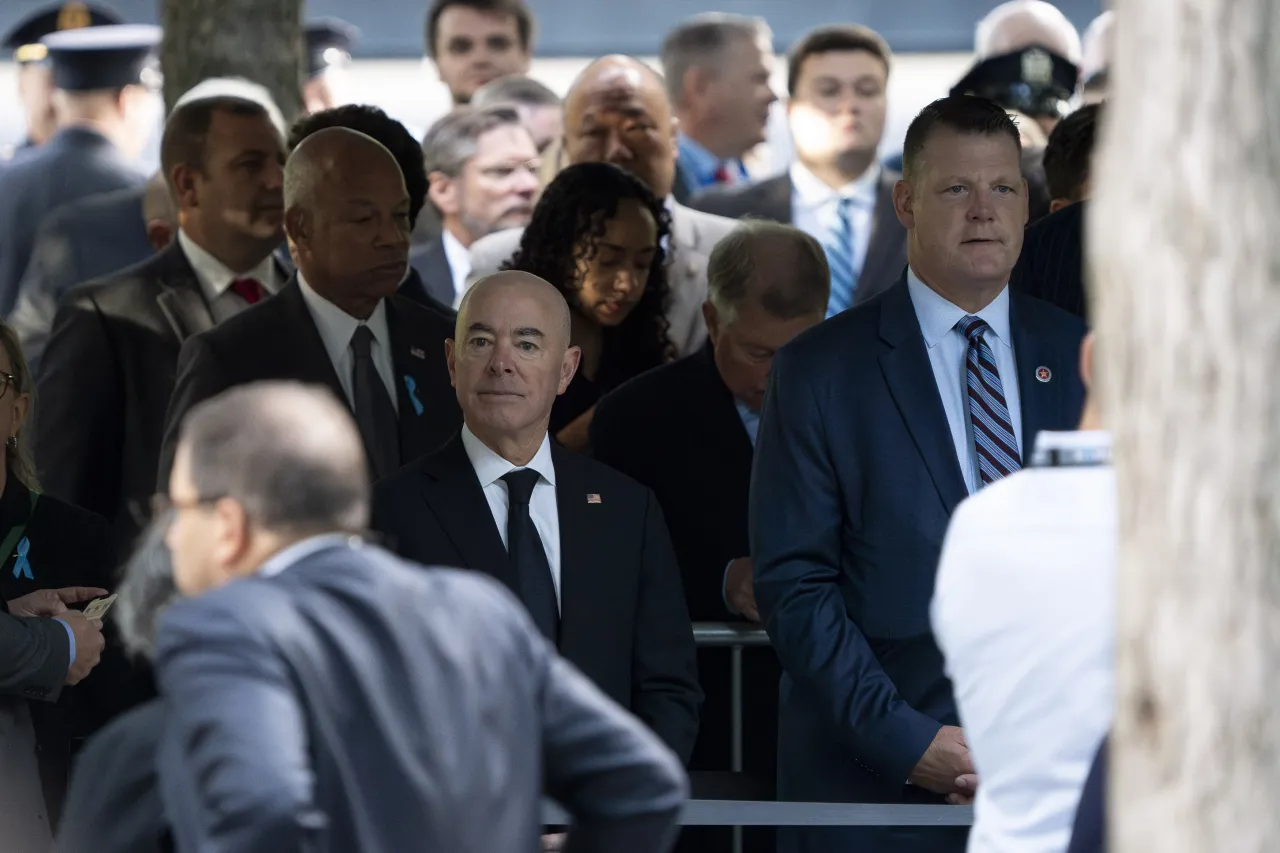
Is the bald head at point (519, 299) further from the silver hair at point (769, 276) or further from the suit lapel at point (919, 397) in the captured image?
the silver hair at point (769, 276)

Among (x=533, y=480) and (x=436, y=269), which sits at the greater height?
(x=436, y=269)

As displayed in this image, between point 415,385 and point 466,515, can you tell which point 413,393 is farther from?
point 466,515

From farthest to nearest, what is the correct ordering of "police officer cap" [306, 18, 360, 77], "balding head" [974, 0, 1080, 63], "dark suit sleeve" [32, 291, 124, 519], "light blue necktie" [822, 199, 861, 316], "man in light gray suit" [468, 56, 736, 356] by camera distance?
"police officer cap" [306, 18, 360, 77]
"balding head" [974, 0, 1080, 63]
"light blue necktie" [822, 199, 861, 316]
"man in light gray suit" [468, 56, 736, 356]
"dark suit sleeve" [32, 291, 124, 519]

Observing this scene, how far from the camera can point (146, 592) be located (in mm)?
3479

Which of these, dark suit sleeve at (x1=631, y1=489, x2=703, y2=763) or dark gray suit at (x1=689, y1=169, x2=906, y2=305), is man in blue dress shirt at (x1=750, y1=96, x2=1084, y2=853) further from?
dark gray suit at (x1=689, y1=169, x2=906, y2=305)

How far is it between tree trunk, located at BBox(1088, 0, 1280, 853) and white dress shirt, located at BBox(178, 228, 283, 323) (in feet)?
12.6

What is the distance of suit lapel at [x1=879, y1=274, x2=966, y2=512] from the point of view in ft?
14.9

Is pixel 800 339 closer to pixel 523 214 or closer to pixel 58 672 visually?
pixel 58 672

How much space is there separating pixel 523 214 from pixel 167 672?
5004 millimetres

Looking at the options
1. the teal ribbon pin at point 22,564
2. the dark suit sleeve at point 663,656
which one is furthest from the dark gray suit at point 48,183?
the dark suit sleeve at point 663,656

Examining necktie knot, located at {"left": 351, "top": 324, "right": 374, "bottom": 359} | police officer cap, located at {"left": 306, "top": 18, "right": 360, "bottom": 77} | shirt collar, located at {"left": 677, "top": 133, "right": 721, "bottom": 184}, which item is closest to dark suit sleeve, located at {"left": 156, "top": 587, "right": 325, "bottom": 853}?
necktie knot, located at {"left": 351, "top": 324, "right": 374, "bottom": 359}

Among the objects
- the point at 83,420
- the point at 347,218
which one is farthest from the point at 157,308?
the point at 347,218

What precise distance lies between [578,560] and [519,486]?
192 millimetres

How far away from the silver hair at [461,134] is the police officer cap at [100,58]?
1736mm
